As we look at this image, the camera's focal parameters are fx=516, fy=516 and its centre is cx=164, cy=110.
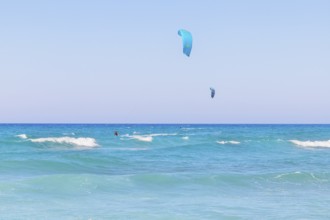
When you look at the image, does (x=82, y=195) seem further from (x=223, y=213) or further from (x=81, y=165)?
(x=81, y=165)

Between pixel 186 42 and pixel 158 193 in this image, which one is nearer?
pixel 158 193

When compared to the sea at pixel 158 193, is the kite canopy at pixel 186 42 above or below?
above

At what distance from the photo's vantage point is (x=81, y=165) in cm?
2084

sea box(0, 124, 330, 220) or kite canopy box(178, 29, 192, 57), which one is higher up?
kite canopy box(178, 29, 192, 57)

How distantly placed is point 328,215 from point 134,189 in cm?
533

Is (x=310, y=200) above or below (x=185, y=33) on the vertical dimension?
below

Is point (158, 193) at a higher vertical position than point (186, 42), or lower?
lower

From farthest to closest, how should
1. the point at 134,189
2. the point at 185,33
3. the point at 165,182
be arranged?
the point at 185,33 → the point at 165,182 → the point at 134,189

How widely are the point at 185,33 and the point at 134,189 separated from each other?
5.54 m

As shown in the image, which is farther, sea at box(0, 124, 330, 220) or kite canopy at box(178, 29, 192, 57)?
kite canopy at box(178, 29, 192, 57)

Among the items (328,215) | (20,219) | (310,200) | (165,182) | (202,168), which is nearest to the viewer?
(20,219)

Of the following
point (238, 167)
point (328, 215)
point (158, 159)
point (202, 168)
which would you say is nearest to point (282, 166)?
point (238, 167)

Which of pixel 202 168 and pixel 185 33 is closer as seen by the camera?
pixel 185 33

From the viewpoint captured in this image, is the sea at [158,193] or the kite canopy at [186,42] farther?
the kite canopy at [186,42]
